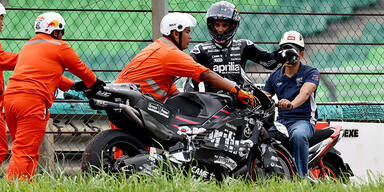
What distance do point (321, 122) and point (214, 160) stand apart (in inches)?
96.2

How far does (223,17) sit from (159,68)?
Answer: 0.89 m

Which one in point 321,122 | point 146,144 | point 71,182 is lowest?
point 71,182

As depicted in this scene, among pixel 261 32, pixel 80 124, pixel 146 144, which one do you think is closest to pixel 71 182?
pixel 146 144

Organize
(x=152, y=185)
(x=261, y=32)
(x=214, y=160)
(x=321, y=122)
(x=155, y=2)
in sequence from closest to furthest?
1. (x=152, y=185)
2. (x=214, y=160)
3. (x=155, y=2)
4. (x=321, y=122)
5. (x=261, y=32)

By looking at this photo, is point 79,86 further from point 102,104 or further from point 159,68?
point 102,104

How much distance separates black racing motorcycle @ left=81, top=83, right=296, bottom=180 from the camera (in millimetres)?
5254

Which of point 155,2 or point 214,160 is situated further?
point 155,2

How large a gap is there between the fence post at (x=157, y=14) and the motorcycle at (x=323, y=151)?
5.06 ft

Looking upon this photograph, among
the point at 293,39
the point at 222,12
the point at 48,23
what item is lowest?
the point at 48,23

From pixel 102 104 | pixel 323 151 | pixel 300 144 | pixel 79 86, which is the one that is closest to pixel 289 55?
pixel 300 144

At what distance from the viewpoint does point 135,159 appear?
524 cm

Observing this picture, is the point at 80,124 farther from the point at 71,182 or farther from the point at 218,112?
the point at 71,182

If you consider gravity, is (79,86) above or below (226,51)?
below

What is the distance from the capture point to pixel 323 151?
6586 mm
